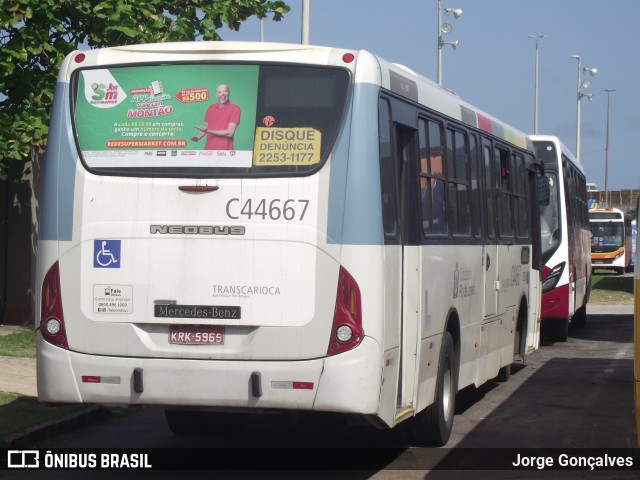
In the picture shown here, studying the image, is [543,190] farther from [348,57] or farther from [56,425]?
[348,57]

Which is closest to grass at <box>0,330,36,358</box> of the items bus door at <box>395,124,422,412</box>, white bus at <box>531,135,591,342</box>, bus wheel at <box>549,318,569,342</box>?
bus door at <box>395,124,422,412</box>

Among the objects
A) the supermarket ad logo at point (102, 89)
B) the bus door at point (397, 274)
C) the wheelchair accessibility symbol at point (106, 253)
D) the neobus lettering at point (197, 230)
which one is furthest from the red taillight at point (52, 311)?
the bus door at point (397, 274)

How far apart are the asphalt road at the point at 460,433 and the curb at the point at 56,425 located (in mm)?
79

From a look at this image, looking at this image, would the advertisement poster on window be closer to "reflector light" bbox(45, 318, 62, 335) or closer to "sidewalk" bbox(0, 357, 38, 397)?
"reflector light" bbox(45, 318, 62, 335)

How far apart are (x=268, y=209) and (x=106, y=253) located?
47.3 inches

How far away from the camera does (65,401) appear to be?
8.28 m

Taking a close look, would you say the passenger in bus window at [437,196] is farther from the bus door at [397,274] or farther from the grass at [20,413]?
the grass at [20,413]

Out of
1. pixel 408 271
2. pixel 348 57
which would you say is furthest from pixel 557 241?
pixel 348 57

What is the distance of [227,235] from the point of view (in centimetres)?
808

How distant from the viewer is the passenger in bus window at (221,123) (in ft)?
26.9

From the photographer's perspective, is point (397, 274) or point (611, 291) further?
point (611, 291)

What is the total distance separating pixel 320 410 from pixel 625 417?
563 centimetres

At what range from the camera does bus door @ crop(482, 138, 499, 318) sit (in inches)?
486

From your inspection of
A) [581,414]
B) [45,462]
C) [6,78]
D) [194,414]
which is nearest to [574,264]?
[581,414]
